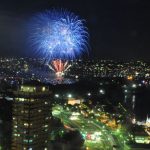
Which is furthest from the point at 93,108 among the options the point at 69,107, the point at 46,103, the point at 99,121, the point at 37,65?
the point at 37,65

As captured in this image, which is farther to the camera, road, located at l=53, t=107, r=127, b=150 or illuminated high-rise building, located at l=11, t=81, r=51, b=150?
road, located at l=53, t=107, r=127, b=150

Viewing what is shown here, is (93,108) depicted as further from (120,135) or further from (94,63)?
(94,63)

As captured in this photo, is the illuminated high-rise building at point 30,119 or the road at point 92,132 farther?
the road at point 92,132

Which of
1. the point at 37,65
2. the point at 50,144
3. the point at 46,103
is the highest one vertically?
the point at 37,65

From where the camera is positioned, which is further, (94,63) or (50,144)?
(94,63)

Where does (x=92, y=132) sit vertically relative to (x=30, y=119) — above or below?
below

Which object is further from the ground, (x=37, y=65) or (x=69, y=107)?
A: (x=37, y=65)

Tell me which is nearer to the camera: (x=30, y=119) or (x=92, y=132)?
(x=30, y=119)

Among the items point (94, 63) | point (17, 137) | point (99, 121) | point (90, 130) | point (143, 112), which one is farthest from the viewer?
point (94, 63)
